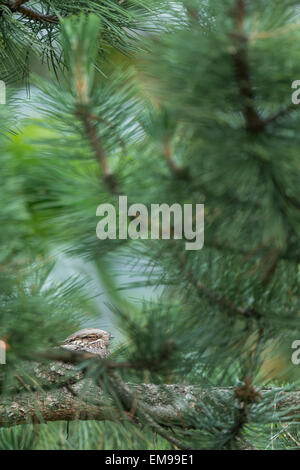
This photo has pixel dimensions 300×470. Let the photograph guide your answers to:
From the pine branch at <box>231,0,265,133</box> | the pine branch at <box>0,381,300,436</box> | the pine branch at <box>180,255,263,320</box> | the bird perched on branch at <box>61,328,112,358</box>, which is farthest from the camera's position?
the bird perched on branch at <box>61,328,112,358</box>

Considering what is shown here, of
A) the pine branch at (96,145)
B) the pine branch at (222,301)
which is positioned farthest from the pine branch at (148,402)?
the pine branch at (96,145)

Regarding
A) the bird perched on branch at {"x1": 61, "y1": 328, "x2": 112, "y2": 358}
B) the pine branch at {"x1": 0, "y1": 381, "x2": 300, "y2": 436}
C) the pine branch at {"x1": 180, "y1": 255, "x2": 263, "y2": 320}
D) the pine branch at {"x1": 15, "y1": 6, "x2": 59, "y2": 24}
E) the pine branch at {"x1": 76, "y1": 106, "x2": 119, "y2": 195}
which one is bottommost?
the pine branch at {"x1": 0, "y1": 381, "x2": 300, "y2": 436}

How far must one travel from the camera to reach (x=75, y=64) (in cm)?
34

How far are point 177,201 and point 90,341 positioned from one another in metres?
0.36

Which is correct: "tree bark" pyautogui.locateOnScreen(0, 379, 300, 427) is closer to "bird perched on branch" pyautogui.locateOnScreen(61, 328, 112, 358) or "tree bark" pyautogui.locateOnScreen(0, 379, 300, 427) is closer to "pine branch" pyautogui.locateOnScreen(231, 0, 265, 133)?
"bird perched on branch" pyautogui.locateOnScreen(61, 328, 112, 358)

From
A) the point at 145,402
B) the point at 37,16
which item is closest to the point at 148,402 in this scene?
the point at 145,402

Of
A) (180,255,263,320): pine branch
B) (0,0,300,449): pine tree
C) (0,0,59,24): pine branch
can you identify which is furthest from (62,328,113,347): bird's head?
(0,0,59,24): pine branch

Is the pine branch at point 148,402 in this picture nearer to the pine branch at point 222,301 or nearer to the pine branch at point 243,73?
the pine branch at point 222,301

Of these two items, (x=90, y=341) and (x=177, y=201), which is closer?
(x=177, y=201)

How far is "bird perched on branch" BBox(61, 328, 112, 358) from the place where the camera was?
0.64 meters

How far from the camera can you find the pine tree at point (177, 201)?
0.98ft

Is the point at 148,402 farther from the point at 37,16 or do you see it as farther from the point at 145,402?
the point at 37,16

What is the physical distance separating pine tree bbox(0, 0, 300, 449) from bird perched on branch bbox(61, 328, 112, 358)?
0.11 m

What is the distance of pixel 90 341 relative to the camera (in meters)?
0.65
